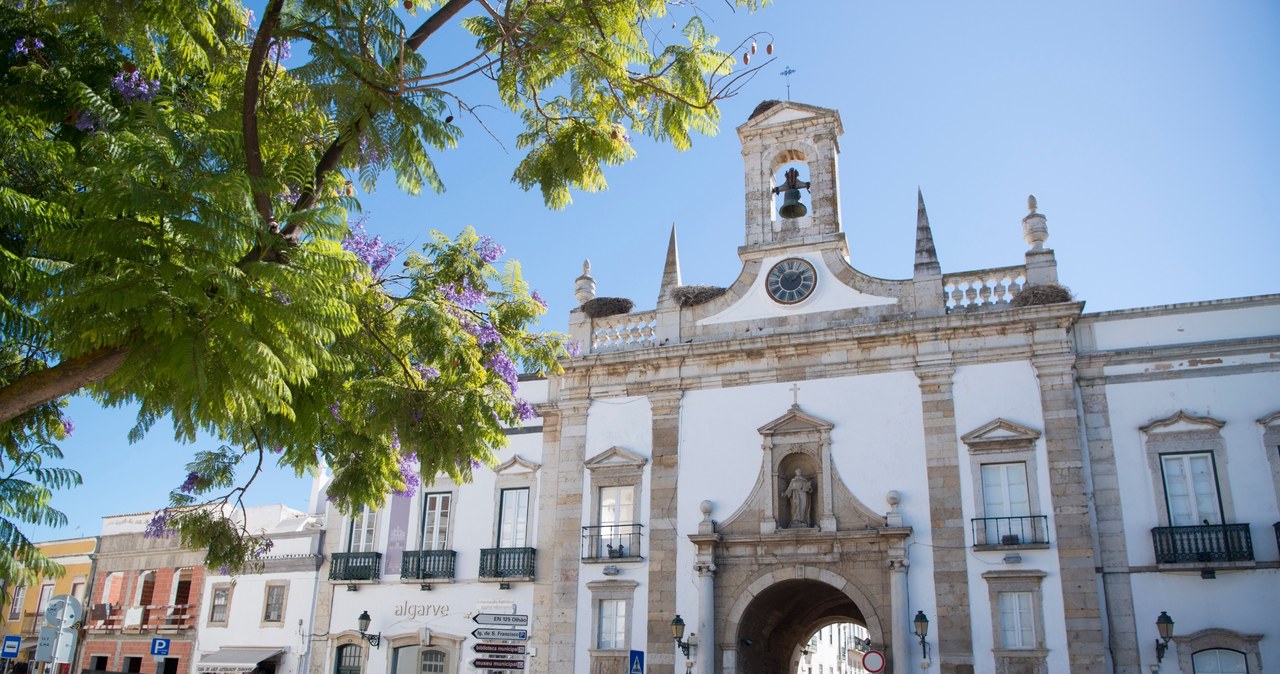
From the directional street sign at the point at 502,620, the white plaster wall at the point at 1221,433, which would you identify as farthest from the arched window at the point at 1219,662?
the directional street sign at the point at 502,620

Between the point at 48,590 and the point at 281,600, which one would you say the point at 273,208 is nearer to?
the point at 281,600

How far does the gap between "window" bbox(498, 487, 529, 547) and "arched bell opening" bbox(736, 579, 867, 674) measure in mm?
4980

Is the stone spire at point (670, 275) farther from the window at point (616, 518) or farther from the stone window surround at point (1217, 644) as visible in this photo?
the stone window surround at point (1217, 644)

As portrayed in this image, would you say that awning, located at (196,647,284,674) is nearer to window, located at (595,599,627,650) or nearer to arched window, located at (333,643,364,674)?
arched window, located at (333,643,364,674)

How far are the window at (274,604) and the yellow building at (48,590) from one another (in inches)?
292

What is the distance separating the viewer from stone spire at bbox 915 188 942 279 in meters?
19.5

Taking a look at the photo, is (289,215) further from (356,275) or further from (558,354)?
(558,354)

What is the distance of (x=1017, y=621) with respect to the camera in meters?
17.0

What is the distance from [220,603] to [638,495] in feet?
37.0

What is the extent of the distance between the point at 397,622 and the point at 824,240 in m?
11.9

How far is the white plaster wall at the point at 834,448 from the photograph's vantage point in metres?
18.3

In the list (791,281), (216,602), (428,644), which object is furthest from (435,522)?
(791,281)

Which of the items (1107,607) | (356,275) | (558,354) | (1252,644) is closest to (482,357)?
(558,354)

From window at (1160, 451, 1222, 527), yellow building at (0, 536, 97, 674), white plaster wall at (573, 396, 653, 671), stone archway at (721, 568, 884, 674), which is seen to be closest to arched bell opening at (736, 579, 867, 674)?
stone archway at (721, 568, 884, 674)
